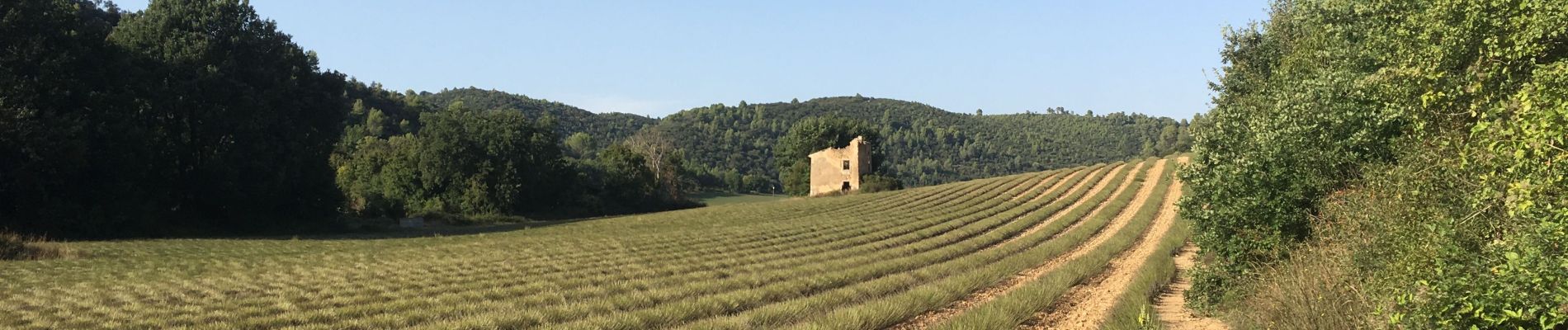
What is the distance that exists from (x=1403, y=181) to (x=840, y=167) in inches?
2803

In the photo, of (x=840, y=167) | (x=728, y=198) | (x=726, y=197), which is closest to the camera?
(x=840, y=167)

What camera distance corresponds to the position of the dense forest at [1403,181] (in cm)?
607

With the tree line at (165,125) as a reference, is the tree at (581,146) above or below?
above

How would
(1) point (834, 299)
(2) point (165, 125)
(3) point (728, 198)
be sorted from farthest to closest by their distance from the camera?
(3) point (728, 198) → (2) point (165, 125) → (1) point (834, 299)

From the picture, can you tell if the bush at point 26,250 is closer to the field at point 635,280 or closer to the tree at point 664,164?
the field at point 635,280

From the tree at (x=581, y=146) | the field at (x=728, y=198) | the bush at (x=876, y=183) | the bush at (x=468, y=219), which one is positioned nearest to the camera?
the bush at (x=468, y=219)

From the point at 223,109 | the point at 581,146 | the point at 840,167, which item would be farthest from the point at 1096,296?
the point at 581,146

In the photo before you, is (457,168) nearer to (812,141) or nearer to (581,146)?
(812,141)

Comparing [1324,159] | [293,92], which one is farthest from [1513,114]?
[293,92]

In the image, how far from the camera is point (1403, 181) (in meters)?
8.94

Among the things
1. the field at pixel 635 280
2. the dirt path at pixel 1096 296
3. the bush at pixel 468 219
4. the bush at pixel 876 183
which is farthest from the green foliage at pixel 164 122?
the bush at pixel 876 183

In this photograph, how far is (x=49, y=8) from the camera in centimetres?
2905

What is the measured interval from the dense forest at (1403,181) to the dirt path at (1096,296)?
153 centimetres

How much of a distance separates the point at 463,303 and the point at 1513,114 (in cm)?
1352
